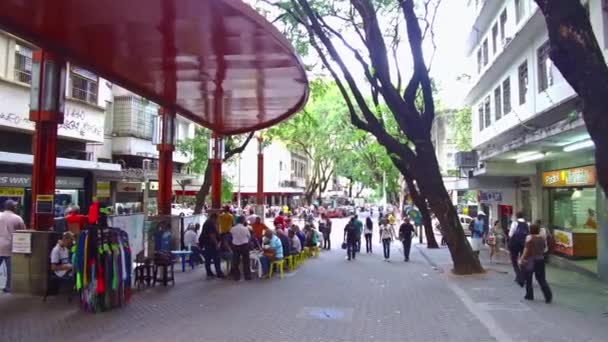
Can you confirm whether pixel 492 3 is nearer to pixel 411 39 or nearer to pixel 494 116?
pixel 494 116

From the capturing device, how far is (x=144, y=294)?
33.2ft

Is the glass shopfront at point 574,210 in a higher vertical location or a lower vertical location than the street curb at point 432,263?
higher

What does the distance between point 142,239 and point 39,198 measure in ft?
12.1

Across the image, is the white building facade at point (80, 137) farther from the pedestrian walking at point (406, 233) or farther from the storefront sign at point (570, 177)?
the storefront sign at point (570, 177)

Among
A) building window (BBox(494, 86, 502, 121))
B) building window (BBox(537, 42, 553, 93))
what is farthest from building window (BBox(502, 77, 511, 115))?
building window (BBox(537, 42, 553, 93))

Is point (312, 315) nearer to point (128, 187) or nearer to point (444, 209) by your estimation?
point (444, 209)

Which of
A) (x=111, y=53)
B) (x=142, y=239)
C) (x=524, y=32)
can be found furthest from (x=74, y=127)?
(x=524, y=32)

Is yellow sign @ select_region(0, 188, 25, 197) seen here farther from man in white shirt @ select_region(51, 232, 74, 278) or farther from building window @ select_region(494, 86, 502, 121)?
building window @ select_region(494, 86, 502, 121)

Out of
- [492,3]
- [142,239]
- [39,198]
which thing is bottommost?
[142,239]

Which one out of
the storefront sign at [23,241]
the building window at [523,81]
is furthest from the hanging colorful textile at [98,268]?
the building window at [523,81]

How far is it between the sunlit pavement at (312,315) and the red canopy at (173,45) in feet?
14.5

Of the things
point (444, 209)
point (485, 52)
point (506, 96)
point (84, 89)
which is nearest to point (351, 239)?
point (444, 209)

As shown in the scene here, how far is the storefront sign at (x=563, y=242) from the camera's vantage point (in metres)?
15.1

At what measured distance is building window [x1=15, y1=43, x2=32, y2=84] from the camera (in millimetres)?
17847
